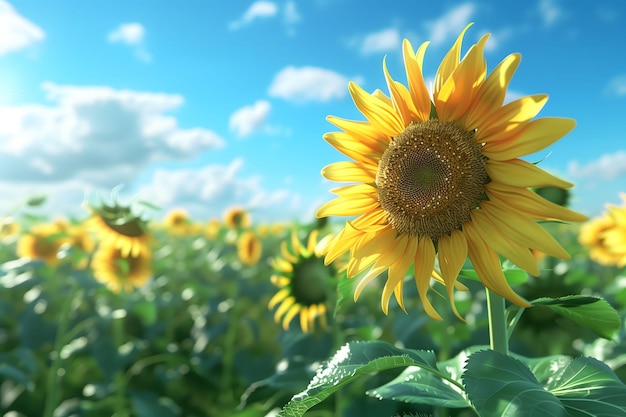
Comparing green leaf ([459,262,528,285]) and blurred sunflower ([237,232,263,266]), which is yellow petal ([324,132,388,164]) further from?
blurred sunflower ([237,232,263,266])

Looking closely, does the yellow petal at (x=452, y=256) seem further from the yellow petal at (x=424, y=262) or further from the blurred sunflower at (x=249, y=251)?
the blurred sunflower at (x=249, y=251)

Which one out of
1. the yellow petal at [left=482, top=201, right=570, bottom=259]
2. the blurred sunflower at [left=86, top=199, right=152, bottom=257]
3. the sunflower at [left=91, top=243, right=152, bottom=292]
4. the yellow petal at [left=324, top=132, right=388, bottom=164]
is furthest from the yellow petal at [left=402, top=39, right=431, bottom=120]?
the sunflower at [left=91, top=243, right=152, bottom=292]

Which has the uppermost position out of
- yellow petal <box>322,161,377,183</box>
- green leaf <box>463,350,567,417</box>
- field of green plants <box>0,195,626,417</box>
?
yellow petal <box>322,161,377,183</box>

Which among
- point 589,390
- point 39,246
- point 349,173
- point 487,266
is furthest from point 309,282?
point 39,246

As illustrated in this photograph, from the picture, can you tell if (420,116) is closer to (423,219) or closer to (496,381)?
(423,219)

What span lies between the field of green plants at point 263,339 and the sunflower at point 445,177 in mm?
98

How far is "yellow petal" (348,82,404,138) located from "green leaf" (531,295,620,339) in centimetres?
42

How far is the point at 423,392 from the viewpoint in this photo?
1.06 m

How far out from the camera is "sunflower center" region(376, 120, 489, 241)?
1127 millimetres

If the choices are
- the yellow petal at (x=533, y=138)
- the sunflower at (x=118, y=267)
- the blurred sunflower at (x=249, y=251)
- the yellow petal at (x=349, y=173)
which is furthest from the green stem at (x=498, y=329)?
the blurred sunflower at (x=249, y=251)

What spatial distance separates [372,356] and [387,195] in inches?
13.4

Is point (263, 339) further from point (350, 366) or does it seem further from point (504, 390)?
point (504, 390)

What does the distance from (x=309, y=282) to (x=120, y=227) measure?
5.47 ft

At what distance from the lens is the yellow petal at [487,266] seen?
97 centimetres
